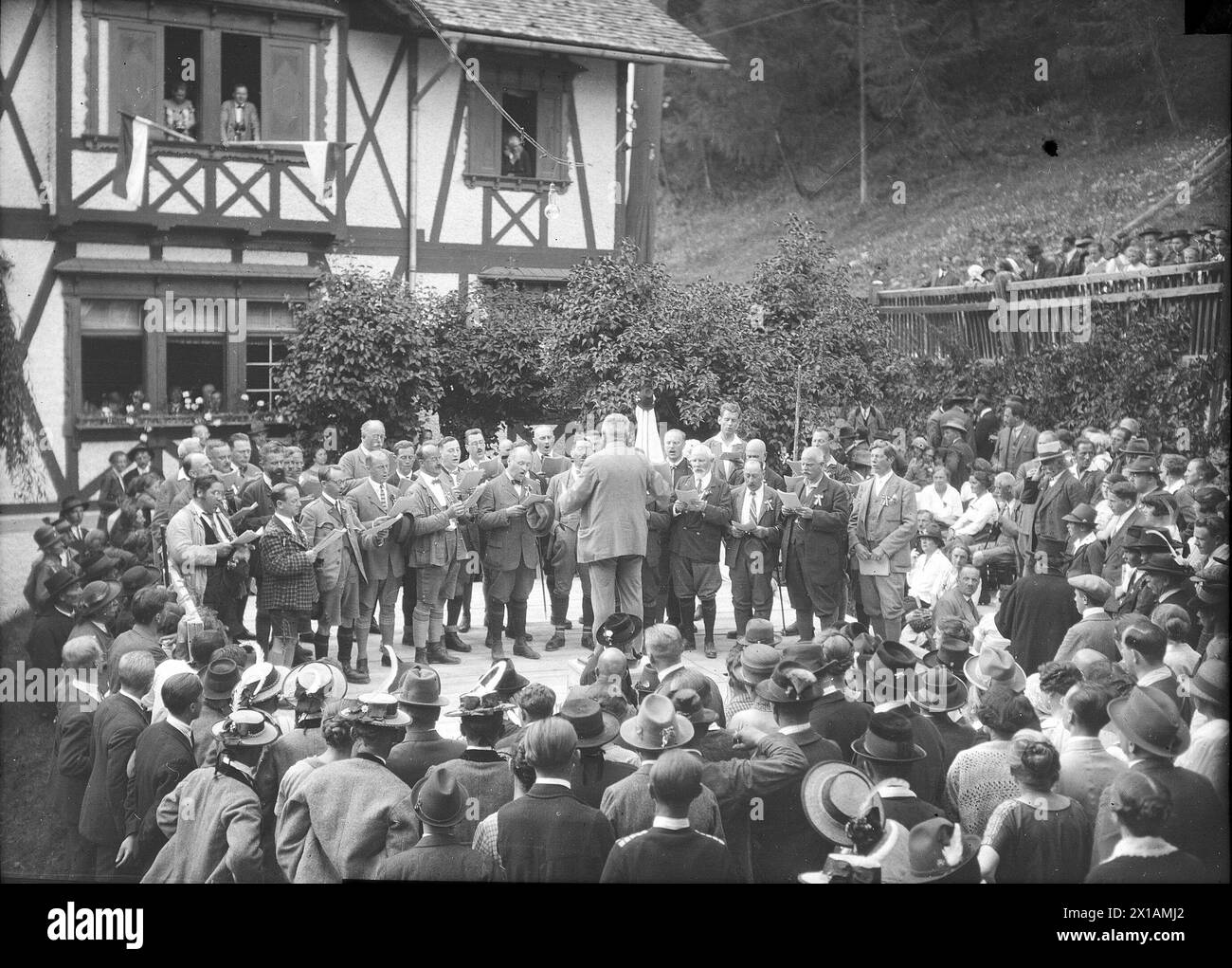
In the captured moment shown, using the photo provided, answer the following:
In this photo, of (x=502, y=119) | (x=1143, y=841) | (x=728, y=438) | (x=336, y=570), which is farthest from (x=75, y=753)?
(x=502, y=119)

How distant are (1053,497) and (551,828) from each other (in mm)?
6723

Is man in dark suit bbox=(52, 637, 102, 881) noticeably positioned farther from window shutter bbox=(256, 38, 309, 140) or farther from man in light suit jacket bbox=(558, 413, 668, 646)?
window shutter bbox=(256, 38, 309, 140)

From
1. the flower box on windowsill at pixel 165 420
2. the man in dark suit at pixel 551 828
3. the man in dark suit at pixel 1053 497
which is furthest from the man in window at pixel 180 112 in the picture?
the man in dark suit at pixel 551 828

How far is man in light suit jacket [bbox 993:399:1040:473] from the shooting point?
43.1ft

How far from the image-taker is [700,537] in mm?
10086

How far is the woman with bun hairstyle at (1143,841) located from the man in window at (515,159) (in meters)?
13.0

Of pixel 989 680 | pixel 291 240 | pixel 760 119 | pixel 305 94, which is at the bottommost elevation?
pixel 989 680

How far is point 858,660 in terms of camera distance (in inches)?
254

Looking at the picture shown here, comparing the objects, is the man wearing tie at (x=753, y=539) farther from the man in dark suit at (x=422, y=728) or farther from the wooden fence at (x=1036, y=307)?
the wooden fence at (x=1036, y=307)

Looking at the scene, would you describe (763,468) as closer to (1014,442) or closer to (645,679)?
(645,679)
